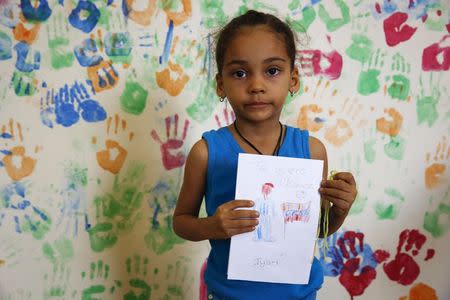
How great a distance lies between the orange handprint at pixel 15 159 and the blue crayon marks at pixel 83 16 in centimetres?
33

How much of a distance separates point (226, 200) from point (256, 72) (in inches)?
10.0

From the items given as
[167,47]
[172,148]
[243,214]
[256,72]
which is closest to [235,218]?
[243,214]

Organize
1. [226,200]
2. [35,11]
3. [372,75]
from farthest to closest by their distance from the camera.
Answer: [372,75] < [35,11] < [226,200]

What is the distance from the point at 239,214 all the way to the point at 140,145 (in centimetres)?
56

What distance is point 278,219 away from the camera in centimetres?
67

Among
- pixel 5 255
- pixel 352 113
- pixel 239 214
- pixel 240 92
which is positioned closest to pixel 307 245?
pixel 239 214

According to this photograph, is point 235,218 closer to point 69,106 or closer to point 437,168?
point 69,106

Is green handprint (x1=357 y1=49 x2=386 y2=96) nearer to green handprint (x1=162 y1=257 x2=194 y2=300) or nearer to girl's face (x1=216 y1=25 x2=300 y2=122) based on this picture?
girl's face (x1=216 y1=25 x2=300 y2=122)

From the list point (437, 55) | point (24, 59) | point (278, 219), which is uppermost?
point (437, 55)

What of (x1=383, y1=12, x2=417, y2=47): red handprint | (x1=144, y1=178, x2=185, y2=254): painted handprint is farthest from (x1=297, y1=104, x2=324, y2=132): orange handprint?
(x1=144, y1=178, x2=185, y2=254): painted handprint

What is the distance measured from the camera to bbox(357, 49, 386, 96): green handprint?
1146 millimetres

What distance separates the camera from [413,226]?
1.22m

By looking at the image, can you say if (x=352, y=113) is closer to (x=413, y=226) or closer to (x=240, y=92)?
(x=413, y=226)

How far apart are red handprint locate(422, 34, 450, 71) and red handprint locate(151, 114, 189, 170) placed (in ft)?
2.46
